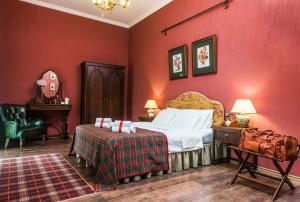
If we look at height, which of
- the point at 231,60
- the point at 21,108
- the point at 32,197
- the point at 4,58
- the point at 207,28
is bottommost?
the point at 32,197

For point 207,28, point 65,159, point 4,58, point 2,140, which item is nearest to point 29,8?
point 4,58

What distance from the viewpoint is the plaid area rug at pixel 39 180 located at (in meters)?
2.23

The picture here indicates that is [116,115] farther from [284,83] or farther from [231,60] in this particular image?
[284,83]

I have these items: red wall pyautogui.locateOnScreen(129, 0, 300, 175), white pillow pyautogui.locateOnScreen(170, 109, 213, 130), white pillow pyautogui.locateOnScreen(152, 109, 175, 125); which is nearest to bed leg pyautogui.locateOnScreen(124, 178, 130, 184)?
white pillow pyautogui.locateOnScreen(170, 109, 213, 130)

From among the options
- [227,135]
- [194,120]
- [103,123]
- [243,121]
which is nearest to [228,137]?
[227,135]

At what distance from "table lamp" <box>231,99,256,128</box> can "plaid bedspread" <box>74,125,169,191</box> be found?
3.83 ft

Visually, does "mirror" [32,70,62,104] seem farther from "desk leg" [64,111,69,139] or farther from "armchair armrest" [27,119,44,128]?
"armchair armrest" [27,119,44,128]

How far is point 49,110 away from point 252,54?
4.81 metres

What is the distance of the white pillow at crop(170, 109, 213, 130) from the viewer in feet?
12.1

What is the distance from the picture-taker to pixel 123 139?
2.62m

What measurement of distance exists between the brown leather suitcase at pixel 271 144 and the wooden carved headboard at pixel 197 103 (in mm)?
1119

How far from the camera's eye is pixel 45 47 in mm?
5598

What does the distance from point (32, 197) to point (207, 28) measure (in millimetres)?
3875

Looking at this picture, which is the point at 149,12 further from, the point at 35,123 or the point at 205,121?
the point at 35,123
